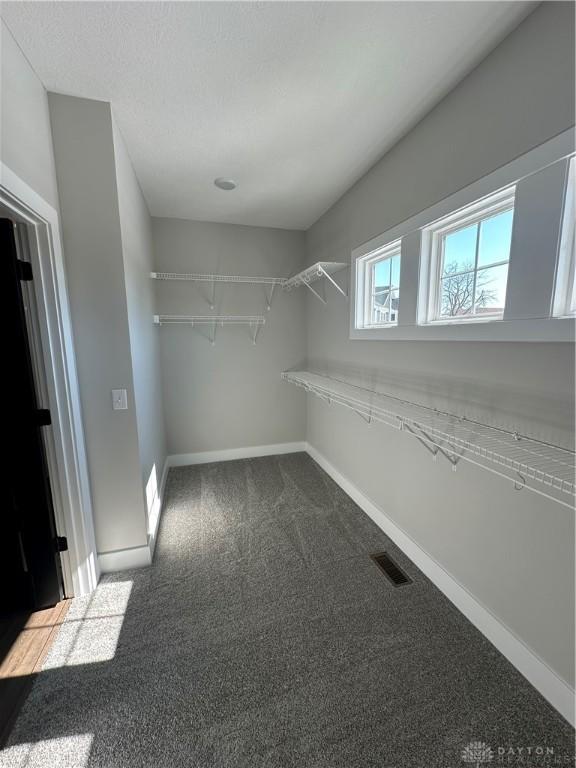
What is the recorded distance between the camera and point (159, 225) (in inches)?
123

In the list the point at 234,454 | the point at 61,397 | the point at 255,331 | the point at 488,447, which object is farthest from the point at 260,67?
the point at 234,454

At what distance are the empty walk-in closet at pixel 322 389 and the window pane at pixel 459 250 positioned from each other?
0.05ft

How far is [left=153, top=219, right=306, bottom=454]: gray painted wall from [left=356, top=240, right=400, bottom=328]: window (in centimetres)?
117

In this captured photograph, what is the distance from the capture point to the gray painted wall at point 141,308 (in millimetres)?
1879

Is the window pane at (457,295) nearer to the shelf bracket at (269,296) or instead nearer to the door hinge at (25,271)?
the shelf bracket at (269,296)

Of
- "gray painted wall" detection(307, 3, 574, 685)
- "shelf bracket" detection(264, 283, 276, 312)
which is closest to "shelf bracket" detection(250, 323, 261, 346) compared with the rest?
"shelf bracket" detection(264, 283, 276, 312)

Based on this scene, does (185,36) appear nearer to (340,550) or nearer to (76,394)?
(76,394)

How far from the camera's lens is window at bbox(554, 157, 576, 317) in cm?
111

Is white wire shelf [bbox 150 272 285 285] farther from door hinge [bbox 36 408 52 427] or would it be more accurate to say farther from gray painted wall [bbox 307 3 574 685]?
door hinge [bbox 36 408 52 427]

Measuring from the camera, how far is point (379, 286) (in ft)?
7.94

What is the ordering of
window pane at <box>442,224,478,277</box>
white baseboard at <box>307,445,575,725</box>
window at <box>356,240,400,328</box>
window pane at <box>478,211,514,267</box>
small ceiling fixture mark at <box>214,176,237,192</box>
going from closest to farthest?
1. white baseboard at <box>307,445,575,725</box>
2. window pane at <box>478,211,514,267</box>
3. window pane at <box>442,224,478,277</box>
4. window at <box>356,240,400,328</box>
5. small ceiling fixture mark at <box>214,176,237,192</box>

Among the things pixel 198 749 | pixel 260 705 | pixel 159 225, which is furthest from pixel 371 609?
pixel 159 225

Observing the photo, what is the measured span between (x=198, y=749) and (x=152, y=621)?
0.64 m

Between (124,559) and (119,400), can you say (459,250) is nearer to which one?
(119,400)
